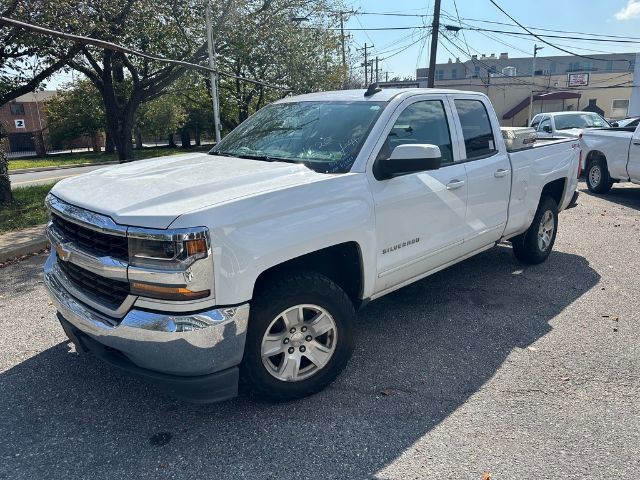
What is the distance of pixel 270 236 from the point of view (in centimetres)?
266

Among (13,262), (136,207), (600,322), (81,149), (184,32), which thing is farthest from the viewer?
(81,149)

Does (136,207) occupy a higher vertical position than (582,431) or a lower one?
higher

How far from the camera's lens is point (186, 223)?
239 cm

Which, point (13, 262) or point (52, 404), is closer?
point (52, 404)

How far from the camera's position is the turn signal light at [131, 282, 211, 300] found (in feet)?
8.01

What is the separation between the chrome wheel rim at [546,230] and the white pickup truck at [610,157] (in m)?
4.82

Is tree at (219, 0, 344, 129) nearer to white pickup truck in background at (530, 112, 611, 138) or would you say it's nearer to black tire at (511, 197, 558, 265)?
white pickup truck in background at (530, 112, 611, 138)

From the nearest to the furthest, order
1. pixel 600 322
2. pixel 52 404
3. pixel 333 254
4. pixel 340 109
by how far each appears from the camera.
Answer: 1. pixel 52 404
2. pixel 333 254
3. pixel 340 109
4. pixel 600 322

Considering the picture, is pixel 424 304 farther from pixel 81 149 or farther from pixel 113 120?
pixel 81 149

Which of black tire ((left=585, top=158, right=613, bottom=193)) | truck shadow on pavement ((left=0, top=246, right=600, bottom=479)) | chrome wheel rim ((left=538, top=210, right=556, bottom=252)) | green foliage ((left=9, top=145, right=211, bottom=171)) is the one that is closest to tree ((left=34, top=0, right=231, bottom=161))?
truck shadow on pavement ((left=0, top=246, right=600, bottom=479))

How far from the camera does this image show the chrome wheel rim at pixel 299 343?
290 cm

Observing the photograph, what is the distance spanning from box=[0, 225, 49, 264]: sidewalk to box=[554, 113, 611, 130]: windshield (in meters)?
13.4

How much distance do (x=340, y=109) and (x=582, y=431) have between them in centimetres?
273

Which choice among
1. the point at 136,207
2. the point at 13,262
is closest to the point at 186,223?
the point at 136,207
